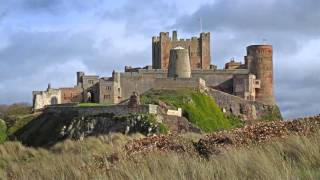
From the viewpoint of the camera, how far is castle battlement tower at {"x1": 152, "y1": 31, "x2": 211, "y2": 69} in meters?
79.6

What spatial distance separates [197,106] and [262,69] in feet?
51.1

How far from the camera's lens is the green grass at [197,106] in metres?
60.9

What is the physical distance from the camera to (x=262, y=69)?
250ft

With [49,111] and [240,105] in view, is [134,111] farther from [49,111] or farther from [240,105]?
[240,105]

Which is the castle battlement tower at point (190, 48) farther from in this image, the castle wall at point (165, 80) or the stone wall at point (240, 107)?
the stone wall at point (240, 107)

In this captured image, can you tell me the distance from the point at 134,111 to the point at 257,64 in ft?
83.4

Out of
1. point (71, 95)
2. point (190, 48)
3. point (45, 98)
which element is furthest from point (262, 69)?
point (45, 98)

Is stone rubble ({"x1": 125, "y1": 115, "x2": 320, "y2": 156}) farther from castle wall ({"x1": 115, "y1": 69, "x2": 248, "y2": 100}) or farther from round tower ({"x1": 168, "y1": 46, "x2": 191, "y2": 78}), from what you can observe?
round tower ({"x1": 168, "y1": 46, "x2": 191, "y2": 78})

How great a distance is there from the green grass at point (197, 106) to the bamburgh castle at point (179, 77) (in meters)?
2.37

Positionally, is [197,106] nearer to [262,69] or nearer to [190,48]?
[262,69]

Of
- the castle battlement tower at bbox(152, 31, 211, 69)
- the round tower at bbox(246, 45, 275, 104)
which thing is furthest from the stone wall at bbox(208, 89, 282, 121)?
the castle battlement tower at bbox(152, 31, 211, 69)

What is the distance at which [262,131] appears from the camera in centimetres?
1388

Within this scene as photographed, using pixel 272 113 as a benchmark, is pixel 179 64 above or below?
above

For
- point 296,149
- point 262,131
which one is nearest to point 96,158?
point 262,131
